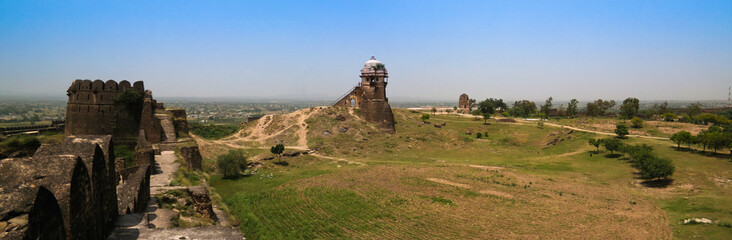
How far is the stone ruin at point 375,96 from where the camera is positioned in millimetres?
47344

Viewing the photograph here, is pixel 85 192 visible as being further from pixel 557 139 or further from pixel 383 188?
pixel 557 139

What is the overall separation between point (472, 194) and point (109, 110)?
21389mm

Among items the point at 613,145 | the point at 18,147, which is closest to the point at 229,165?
the point at 18,147

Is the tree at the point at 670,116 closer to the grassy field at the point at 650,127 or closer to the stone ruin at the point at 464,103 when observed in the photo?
the grassy field at the point at 650,127

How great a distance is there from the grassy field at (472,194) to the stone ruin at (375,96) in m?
6.53

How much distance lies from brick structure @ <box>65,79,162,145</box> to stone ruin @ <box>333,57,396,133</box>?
29.6m

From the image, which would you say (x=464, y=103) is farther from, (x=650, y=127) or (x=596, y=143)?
(x=596, y=143)

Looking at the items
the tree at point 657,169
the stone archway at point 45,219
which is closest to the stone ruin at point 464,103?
the tree at point 657,169

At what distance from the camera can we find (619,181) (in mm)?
27141

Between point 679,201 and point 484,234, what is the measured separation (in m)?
14.5

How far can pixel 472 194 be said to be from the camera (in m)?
22.5

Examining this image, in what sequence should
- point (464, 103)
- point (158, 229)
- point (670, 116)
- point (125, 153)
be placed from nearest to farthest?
1. point (158, 229)
2. point (125, 153)
3. point (670, 116)
4. point (464, 103)

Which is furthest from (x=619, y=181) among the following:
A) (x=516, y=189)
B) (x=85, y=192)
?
(x=85, y=192)

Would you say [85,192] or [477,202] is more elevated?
[85,192]
